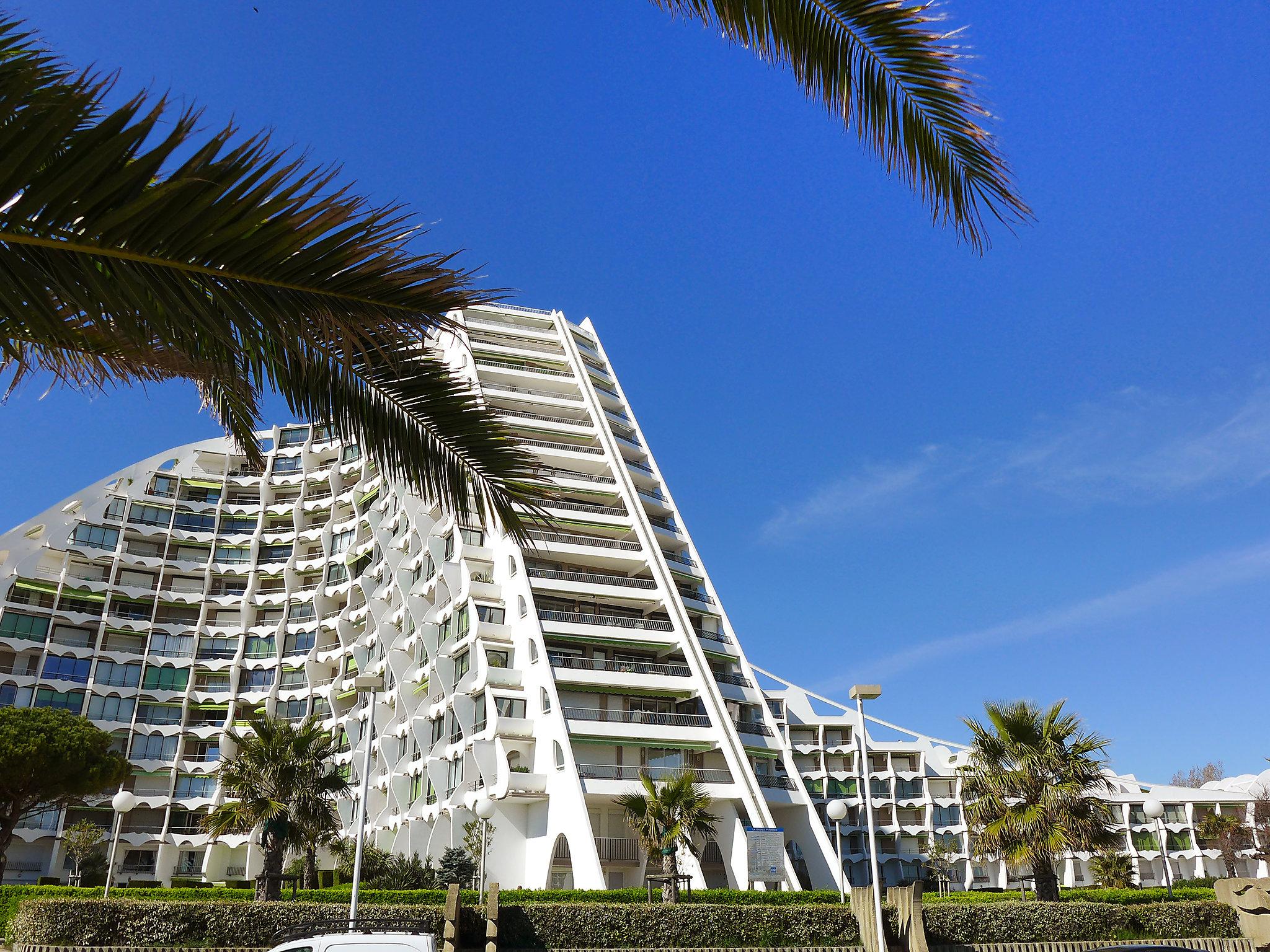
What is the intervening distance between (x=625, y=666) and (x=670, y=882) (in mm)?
18058

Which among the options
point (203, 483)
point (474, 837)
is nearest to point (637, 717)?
point (474, 837)

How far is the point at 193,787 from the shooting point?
70.6m

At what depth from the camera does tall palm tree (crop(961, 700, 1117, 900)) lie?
88.1 ft

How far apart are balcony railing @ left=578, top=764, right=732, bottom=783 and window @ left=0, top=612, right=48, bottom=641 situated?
51.0 m

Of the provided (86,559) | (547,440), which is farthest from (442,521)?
(86,559)

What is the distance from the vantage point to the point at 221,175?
3.75 metres

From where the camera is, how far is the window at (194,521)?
81.9m

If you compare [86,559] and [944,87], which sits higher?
[86,559]

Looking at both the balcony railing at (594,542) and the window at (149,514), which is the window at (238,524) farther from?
the balcony railing at (594,542)

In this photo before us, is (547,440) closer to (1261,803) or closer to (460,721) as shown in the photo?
(460,721)

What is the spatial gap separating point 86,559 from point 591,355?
4478cm

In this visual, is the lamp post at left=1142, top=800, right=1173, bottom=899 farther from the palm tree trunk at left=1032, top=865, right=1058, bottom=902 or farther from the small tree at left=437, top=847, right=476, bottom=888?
the small tree at left=437, top=847, right=476, bottom=888

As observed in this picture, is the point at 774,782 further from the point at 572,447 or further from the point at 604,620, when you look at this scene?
the point at 572,447

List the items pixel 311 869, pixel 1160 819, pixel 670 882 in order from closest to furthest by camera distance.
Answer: pixel 1160 819 < pixel 670 882 < pixel 311 869
